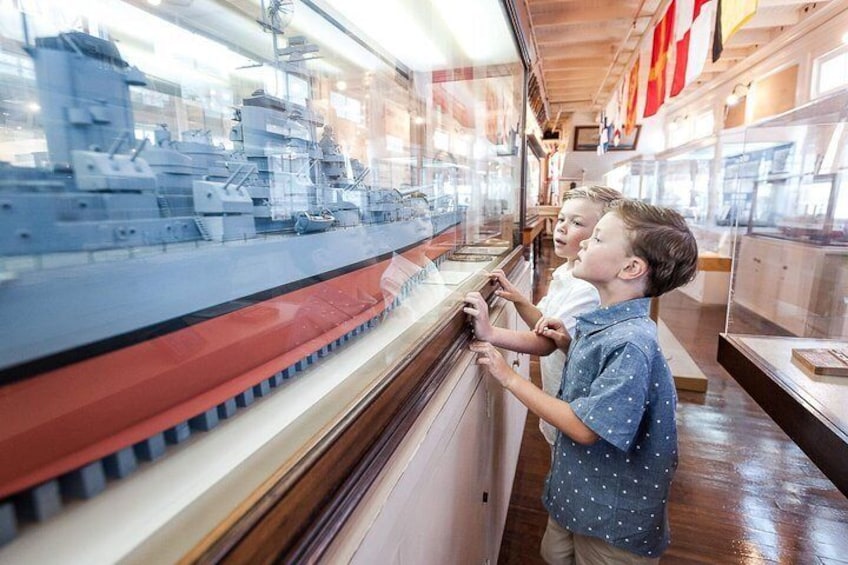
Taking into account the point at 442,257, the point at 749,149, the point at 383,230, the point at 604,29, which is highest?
the point at 604,29

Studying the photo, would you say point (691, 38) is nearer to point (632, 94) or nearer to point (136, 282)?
point (632, 94)

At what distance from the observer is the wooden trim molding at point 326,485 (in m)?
0.35

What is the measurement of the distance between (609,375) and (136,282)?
88 centimetres

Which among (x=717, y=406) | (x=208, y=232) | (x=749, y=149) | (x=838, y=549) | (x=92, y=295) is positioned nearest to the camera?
(x=92, y=295)

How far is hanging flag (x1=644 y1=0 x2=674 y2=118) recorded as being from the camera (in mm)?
3203

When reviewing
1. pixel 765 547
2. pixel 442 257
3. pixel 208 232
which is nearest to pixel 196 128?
pixel 208 232

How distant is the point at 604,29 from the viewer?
4566mm

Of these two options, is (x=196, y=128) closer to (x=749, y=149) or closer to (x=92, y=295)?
(x=92, y=295)

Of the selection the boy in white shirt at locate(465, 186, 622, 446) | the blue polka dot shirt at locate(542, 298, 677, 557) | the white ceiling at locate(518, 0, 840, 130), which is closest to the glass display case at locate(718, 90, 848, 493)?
the blue polka dot shirt at locate(542, 298, 677, 557)

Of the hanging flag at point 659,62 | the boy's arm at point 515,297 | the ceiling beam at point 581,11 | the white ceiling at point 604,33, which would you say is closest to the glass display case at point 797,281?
the boy's arm at point 515,297

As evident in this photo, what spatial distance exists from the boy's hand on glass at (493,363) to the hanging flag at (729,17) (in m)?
1.84

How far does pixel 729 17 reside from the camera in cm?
198

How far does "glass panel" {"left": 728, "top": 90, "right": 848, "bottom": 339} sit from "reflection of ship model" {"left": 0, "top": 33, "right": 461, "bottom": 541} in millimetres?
2851

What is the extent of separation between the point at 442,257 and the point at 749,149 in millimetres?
3106
